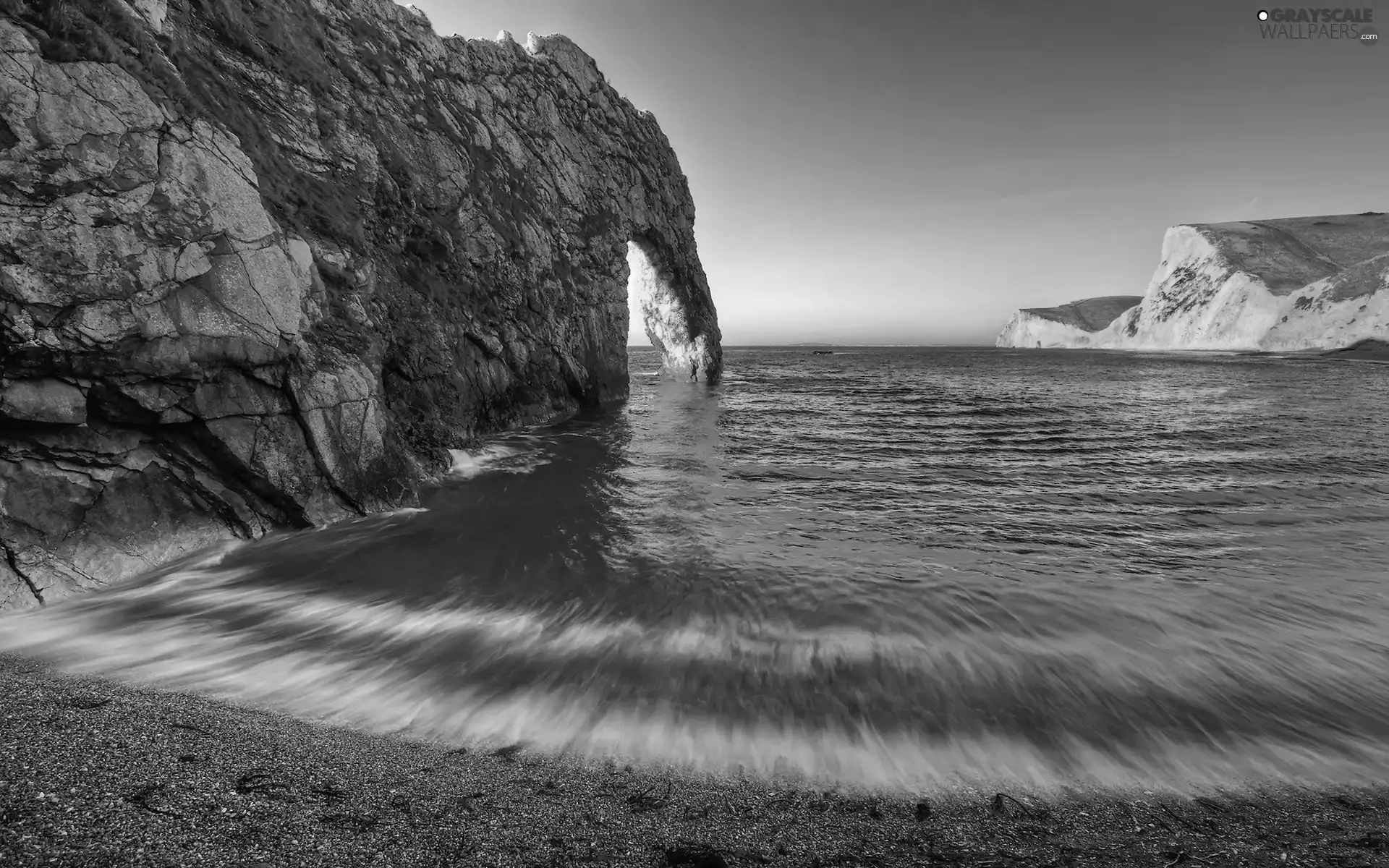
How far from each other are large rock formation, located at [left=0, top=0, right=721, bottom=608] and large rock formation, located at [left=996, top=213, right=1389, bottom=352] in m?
117

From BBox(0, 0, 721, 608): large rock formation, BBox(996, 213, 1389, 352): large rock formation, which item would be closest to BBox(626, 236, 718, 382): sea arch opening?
BBox(0, 0, 721, 608): large rock formation

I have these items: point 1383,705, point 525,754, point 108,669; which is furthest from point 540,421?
point 1383,705

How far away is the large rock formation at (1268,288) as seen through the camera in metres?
74.9

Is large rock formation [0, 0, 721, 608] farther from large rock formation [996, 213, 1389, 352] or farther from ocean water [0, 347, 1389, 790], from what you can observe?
large rock formation [996, 213, 1389, 352]

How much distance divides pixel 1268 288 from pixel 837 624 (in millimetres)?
126280

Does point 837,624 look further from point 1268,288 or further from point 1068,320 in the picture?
point 1068,320

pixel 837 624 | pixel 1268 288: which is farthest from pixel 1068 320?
pixel 837 624

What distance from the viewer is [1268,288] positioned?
85.2m

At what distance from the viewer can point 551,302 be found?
997 inches

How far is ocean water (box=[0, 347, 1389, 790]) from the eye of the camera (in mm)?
5258

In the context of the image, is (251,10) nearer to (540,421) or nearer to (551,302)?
(551,302)

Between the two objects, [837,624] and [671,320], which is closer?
[837,624]

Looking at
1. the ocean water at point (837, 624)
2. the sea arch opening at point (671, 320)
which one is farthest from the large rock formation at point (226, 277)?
the sea arch opening at point (671, 320)

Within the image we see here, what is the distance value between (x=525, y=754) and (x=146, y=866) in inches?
98.4
